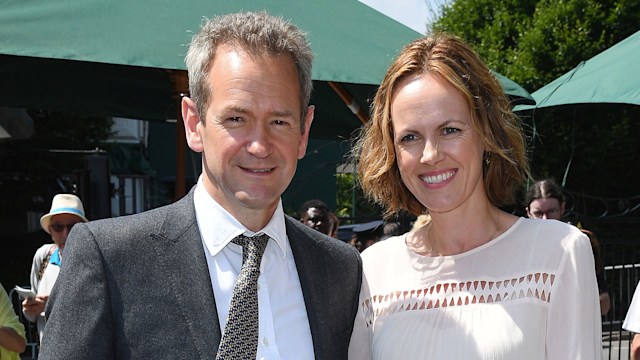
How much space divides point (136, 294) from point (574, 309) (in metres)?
A: 1.31

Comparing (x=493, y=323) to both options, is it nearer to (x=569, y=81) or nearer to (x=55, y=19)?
(x=55, y=19)

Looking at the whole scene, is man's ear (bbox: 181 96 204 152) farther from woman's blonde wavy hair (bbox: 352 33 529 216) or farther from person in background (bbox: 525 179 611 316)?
person in background (bbox: 525 179 611 316)

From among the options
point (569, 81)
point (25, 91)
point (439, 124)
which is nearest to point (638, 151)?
point (569, 81)

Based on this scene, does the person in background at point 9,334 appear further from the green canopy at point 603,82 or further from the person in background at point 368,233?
the person in background at point 368,233

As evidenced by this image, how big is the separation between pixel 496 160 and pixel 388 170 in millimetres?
395

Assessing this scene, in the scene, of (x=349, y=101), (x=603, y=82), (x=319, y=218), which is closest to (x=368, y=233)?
(x=319, y=218)

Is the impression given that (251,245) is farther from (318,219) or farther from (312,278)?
(318,219)

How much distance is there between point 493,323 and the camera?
2.54m

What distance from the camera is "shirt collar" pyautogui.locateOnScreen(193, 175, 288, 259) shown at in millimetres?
2285

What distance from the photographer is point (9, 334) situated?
468 centimetres

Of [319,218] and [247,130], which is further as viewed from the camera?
[319,218]

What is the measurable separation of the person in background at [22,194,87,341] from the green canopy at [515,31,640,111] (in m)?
3.37

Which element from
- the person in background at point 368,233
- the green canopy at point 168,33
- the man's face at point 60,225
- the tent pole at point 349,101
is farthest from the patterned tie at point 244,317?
the person in background at point 368,233

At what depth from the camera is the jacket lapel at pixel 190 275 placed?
2.13 metres
